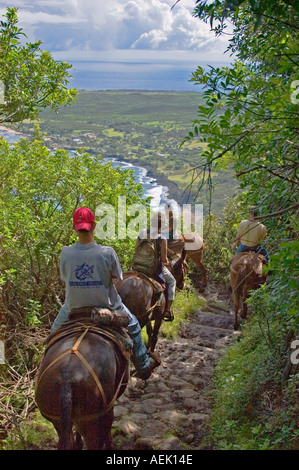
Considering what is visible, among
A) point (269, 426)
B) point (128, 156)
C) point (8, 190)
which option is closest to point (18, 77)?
point (8, 190)

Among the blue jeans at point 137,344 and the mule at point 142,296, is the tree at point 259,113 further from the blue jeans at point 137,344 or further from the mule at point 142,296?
the mule at point 142,296

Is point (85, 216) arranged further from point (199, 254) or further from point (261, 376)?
point (199, 254)

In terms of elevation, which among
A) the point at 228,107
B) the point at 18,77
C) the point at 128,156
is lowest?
the point at 128,156

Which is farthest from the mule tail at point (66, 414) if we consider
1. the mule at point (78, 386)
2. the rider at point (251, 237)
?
the rider at point (251, 237)

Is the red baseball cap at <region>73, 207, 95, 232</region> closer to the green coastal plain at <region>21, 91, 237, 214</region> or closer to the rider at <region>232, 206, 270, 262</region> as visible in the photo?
the rider at <region>232, 206, 270, 262</region>

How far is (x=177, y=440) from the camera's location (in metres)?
A: 5.07

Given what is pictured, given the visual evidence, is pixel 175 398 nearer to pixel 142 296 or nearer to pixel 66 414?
pixel 142 296

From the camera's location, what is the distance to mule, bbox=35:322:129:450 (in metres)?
3.86

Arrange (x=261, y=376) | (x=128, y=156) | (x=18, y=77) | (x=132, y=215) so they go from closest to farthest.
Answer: (x=261, y=376) < (x=18, y=77) < (x=132, y=215) < (x=128, y=156)

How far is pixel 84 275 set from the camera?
4.60 m

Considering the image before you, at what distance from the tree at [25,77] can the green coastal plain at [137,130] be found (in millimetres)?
34025

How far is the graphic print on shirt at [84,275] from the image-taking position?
15.1 feet
